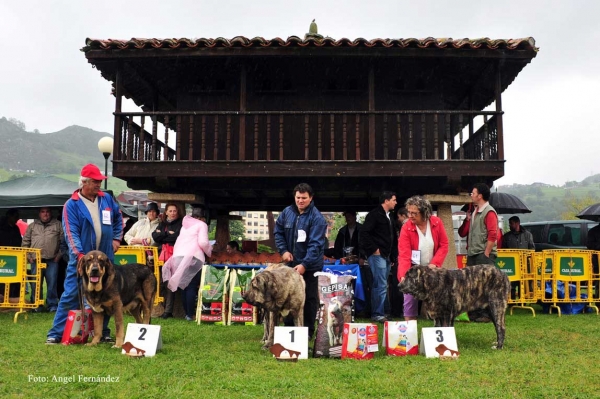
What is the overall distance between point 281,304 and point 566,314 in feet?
22.5

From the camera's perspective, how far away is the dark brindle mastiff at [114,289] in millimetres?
6117

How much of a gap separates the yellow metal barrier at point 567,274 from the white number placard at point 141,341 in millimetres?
7444

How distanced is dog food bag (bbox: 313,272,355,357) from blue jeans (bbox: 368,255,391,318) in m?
2.40

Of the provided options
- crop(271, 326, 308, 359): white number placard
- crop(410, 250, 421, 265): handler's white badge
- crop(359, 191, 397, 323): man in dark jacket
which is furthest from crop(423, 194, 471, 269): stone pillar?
crop(271, 326, 308, 359): white number placard

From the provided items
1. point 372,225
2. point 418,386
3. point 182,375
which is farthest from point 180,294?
point 418,386

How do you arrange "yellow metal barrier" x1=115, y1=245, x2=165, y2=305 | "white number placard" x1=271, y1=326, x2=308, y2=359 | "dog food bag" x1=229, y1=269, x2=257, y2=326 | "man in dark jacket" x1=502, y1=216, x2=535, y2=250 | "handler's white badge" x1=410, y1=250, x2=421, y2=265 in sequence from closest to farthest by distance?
"white number placard" x1=271, y1=326, x2=308, y2=359, "handler's white badge" x1=410, y1=250, x2=421, y2=265, "dog food bag" x1=229, y1=269, x2=257, y2=326, "yellow metal barrier" x1=115, y1=245, x2=165, y2=305, "man in dark jacket" x1=502, y1=216, x2=535, y2=250

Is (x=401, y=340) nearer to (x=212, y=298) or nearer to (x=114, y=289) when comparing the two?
(x=114, y=289)

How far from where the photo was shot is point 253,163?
32.8ft

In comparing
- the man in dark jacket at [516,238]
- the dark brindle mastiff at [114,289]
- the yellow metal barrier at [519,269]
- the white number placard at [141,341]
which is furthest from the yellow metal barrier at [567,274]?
the white number placard at [141,341]

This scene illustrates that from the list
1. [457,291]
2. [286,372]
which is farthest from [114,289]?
[457,291]

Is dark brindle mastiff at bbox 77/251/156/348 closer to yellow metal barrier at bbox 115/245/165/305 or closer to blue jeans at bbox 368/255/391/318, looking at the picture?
yellow metal barrier at bbox 115/245/165/305

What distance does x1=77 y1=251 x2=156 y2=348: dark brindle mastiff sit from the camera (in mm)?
6117

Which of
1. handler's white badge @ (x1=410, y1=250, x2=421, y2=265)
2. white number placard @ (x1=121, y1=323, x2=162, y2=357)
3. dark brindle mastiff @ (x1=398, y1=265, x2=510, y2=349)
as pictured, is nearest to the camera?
white number placard @ (x1=121, y1=323, x2=162, y2=357)

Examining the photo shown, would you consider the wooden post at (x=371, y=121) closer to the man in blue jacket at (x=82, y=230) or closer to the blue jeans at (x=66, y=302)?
the man in blue jacket at (x=82, y=230)
